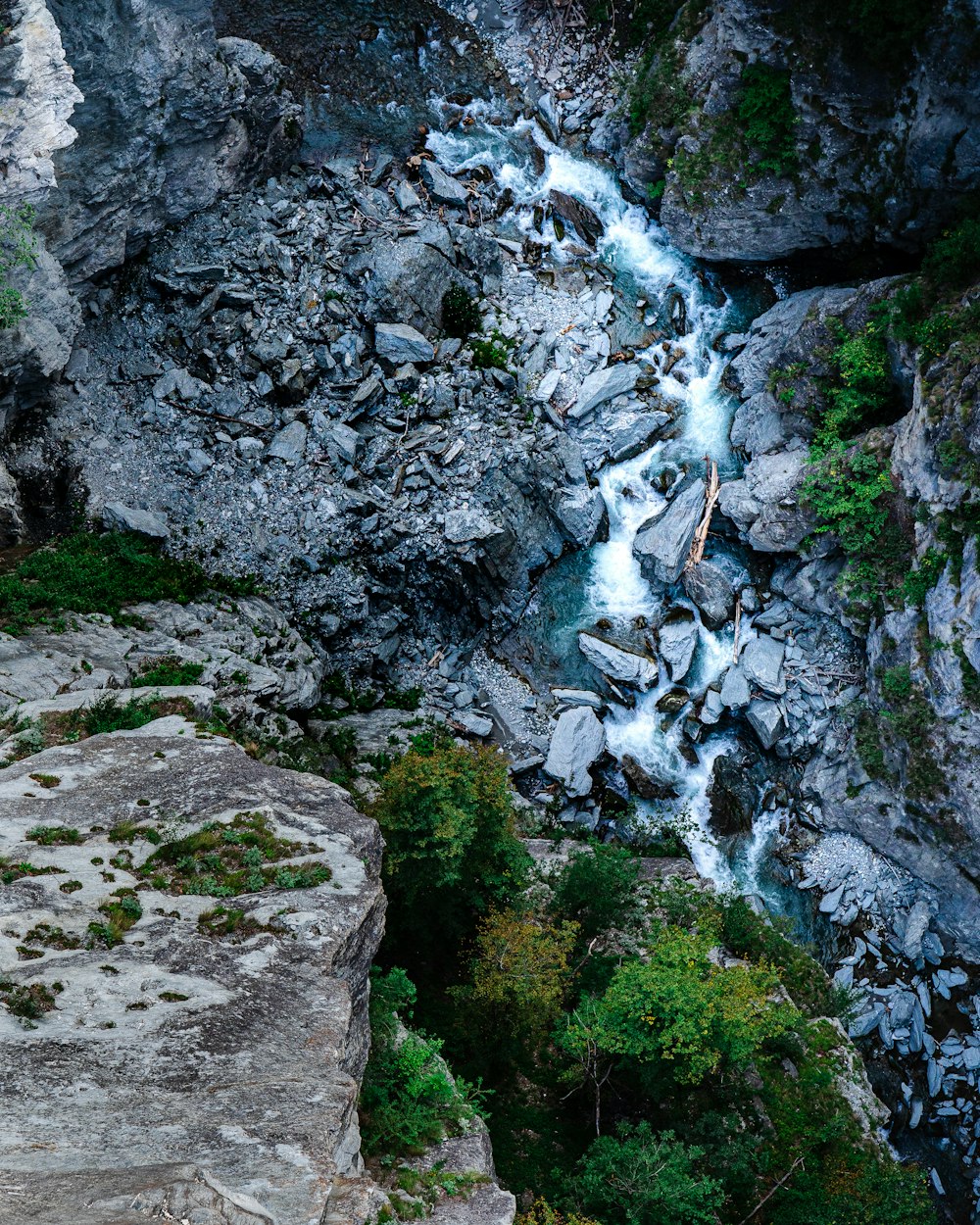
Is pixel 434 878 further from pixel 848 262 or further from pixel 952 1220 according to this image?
pixel 848 262

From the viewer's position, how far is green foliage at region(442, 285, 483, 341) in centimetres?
2738

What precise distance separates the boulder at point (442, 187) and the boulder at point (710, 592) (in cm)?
1327

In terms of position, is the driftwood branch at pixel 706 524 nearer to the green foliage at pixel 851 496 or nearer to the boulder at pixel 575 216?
the green foliage at pixel 851 496

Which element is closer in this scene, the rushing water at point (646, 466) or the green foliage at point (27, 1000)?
the green foliage at point (27, 1000)

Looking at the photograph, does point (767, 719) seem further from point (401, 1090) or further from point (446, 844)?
point (401, 1090)

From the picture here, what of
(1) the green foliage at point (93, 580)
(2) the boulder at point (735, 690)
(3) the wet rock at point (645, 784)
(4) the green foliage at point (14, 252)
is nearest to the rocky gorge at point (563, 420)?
(3) the wet rock at point (645, 784)

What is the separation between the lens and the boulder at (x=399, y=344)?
86.0 ft

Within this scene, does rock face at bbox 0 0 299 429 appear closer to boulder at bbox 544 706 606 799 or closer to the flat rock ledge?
the flat rock ledge

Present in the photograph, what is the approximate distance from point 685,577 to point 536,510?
4.66 metres

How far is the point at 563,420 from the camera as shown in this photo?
89.2 feet

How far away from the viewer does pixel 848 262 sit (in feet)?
91.0

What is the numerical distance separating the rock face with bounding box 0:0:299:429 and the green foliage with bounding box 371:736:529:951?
45.2 feet

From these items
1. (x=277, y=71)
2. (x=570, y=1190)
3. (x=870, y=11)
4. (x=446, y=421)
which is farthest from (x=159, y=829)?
(x=870, y=11)

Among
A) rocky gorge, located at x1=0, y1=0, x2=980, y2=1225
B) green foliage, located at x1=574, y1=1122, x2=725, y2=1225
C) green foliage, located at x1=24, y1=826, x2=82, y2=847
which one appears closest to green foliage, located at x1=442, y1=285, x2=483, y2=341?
rocky gorge, located at x1=0, y1=0, x2=980, y2=1225
